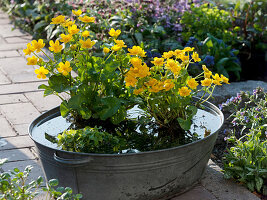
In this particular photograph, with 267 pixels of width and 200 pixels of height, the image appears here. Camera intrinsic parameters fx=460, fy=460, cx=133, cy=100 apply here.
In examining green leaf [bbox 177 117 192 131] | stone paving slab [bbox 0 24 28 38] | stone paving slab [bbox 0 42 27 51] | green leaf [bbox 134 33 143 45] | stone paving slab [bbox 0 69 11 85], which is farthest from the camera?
stone paving slab [bbox 0 24 28 38]

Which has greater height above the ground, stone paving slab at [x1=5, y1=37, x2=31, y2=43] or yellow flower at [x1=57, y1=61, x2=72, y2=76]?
yellow flower at [x1=57, y1=61, x2=72, y2=76]

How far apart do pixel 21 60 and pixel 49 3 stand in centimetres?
109

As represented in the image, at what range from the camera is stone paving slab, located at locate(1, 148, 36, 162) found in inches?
118

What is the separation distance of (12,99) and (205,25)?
6.62 feet

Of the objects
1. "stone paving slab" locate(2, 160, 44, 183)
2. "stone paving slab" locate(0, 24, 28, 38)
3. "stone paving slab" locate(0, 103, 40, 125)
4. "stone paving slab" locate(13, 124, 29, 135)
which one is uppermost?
"stone paving slab" locate(2, 160, 44, 183)

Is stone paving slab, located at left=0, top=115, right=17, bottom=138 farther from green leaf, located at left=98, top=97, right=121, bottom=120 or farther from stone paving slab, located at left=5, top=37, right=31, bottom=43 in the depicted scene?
stone paving slab, located at left=5, top=37, right=31, bottom=43

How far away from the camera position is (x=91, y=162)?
221 centimetres

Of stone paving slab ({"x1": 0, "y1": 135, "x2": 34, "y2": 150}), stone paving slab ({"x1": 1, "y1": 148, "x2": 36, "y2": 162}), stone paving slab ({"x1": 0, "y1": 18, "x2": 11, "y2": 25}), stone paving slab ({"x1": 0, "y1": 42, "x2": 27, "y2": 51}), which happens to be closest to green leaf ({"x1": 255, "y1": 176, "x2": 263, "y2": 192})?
stone paving slab ({"x1": 1, "y1": 148, "x2": 36, "y2": 162})

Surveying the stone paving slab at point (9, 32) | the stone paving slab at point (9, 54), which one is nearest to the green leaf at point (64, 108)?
the stone paving slab at point (9, 54)

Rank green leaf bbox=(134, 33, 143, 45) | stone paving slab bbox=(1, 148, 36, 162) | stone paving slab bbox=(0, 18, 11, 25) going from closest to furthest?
stone paving slab bbox=(1, 148, 36, 162)
green leaf bbox=(134, 33, 143, 45)
stone paving slab bbox=(0, 18, 11, 25)

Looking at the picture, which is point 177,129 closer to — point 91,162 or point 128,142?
point 128,142

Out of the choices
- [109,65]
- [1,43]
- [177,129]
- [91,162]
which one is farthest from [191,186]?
[1,43]

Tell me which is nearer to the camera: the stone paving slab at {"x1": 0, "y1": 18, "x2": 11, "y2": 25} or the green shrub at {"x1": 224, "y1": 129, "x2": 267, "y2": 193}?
the green shrub at {"x1": 224, "y1": 129, "x2": 267, "y2": 193}

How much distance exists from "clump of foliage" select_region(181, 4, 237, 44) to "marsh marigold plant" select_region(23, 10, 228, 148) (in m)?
2.07
